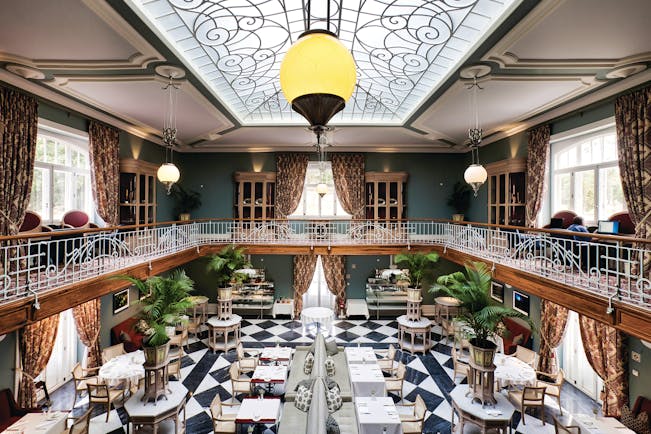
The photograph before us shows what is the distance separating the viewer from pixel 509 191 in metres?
9.27

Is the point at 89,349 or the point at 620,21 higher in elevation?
the point at 620,21

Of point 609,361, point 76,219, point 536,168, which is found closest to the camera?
point 609,361

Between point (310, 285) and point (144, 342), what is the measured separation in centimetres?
755

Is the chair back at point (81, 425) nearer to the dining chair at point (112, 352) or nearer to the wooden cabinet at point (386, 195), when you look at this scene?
the dining chair at point (112, 352)

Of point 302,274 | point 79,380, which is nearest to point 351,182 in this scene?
point 302,274

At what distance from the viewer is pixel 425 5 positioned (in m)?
4.71

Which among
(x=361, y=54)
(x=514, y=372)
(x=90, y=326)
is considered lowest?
(x=514, y=372)

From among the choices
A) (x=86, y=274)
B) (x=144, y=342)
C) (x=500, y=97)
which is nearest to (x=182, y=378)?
(x=144, y=342)

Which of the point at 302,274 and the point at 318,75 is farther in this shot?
the point at 302,274

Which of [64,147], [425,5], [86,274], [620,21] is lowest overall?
[86,274]

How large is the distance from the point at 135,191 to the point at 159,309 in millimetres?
4819

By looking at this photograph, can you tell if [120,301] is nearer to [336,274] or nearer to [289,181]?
[289,181]

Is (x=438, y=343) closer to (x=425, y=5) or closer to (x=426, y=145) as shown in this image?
(x=426, y=145)

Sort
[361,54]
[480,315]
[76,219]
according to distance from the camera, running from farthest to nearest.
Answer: [76,219], [361,54], [480,315]
